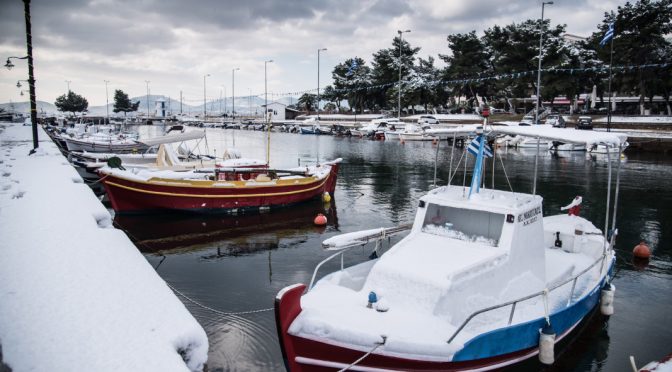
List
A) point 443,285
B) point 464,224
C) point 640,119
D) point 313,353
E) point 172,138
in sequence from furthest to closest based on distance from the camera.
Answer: point 640,119
point 172,138
point 464,224
point 443,285
point 313,353

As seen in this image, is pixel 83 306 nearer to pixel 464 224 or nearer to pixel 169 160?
pixel 464 224

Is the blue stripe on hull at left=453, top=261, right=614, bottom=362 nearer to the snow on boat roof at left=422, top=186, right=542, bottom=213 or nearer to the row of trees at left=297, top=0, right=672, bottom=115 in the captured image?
the snow on boat roof at left=422, top=186, right=542, bottom=213

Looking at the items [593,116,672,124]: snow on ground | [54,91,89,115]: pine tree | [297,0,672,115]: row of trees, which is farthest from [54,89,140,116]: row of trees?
[593,116,672,124]: snow on ground

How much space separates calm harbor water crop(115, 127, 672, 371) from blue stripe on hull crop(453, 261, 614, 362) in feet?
2.65

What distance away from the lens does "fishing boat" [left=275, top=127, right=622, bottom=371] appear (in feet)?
21.5

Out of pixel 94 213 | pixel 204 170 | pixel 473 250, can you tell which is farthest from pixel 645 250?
pixel 204 170

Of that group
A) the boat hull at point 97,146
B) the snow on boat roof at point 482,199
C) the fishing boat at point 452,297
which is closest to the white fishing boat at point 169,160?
the boat hull at point 97,146

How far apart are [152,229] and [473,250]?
14.5 meters

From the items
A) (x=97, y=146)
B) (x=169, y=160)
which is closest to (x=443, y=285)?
(x=169, y=160)

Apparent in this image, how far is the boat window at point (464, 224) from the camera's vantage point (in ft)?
28.9

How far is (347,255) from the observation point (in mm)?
15500

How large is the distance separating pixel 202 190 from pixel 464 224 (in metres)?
14.1

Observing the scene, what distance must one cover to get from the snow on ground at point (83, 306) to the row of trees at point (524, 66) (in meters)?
63.1

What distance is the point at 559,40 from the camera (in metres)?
62.3
